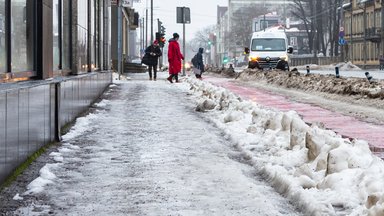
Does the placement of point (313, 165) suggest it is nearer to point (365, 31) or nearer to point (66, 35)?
point (66, 35)

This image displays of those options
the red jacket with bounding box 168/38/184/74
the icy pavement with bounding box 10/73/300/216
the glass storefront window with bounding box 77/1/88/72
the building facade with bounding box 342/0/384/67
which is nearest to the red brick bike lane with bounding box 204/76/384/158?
the icy pavement with bounding box 10/73/300/216

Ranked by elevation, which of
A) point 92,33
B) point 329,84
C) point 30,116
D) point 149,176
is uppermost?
point 92,33

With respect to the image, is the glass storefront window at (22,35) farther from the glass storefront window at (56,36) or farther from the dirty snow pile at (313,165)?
the dirty snow pile at (313,165)

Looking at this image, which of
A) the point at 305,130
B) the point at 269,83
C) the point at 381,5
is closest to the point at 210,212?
the point at 305,130

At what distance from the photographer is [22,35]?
28.5 ft

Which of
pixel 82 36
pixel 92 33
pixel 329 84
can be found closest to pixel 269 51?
pixel 329 84

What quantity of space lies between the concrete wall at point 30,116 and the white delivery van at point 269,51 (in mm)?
29991

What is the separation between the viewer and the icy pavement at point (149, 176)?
17.7 feet

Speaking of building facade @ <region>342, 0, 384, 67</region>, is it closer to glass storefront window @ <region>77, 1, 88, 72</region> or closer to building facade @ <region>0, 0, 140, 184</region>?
glass storefront window @ <region>77, 1, 88, 72</region>

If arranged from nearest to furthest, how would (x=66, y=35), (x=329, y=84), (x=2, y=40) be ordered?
(x=2, y=40), (x=66, y=35), (x=329, y=84)

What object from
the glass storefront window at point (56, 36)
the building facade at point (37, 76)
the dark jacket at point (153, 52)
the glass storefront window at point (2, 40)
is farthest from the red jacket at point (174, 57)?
the glass storefront window at point (2, 40)

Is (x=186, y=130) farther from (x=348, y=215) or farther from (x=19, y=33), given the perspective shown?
(x=348, y=215)

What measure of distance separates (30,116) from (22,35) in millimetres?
1636

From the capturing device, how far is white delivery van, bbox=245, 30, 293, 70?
133 ft
